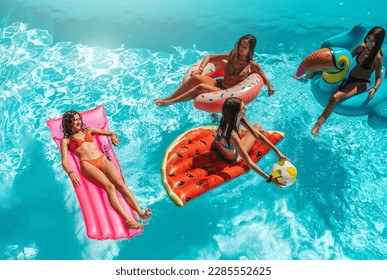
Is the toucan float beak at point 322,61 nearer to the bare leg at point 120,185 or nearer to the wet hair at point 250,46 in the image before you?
the wet hair at point 250,46

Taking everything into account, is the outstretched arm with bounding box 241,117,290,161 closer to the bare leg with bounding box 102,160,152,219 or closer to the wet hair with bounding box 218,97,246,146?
the wet hair with bounding box 218,97,246,146

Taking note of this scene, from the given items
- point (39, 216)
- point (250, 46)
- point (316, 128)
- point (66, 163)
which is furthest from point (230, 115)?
point (39, 216)

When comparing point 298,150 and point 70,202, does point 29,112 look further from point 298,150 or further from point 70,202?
point 298,150

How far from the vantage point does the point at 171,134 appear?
18.5 feet

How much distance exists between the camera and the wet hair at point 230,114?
164 inches

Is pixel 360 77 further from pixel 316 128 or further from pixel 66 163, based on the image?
pixel 66 163

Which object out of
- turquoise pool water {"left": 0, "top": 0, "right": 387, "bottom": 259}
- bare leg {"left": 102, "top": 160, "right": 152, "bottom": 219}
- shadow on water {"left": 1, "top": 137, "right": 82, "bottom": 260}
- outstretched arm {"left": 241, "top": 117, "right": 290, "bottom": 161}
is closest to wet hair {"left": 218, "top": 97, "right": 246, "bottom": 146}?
outstretched arm {"left": 241, "top": 117, "right": 290, "bottom": 161}

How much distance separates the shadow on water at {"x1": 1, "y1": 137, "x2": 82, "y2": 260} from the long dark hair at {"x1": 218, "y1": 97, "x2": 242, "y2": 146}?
218 cm

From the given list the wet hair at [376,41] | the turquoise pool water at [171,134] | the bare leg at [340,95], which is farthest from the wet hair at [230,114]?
the wet hair at [376,41]

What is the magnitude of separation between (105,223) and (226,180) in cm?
143

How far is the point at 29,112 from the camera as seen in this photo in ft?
19.9

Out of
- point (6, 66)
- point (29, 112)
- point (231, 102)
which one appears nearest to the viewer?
point (231, 102)

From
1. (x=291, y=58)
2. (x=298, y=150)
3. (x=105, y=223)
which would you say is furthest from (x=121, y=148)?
(x=291, y=58)

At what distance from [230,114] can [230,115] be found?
1 centimetres
